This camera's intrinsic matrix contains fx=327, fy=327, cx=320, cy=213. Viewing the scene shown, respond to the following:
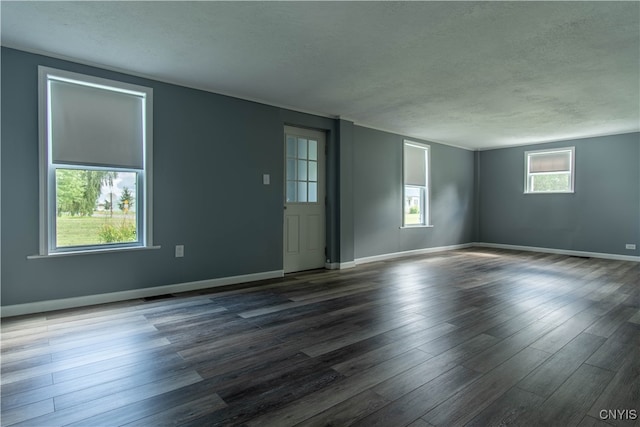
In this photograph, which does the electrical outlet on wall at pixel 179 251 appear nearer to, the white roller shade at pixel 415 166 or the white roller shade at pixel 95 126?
the white roller shade at pixel 95 126

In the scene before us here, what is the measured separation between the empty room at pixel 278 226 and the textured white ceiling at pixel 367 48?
28mm

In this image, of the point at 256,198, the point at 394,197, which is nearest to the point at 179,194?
the point at 256,198

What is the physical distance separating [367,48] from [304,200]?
2765 millimetres

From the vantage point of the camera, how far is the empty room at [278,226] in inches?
73.7

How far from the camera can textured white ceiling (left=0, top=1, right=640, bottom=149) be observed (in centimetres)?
246

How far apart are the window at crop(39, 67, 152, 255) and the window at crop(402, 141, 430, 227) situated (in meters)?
4.91

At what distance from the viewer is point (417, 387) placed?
1880 mm

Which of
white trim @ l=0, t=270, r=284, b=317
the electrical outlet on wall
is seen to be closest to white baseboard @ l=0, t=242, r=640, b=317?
white trim @ l=0, t=270, r=284, b=317

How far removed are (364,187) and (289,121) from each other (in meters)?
1.92

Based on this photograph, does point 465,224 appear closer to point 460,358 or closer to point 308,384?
point 460,358

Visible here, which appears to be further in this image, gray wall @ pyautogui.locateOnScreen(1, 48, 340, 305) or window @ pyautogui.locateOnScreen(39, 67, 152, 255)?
window @ pyautogui.locateOnScreen(39, 67, 152, 255)

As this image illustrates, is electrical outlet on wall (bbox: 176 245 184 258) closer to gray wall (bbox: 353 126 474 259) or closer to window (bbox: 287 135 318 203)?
window (bbox: 287 135 318 203)

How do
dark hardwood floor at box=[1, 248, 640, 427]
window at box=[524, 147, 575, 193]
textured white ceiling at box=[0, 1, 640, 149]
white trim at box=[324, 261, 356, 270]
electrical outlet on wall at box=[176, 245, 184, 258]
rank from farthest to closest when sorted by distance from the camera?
window at box=[524, 147, 575, 193]
white trim at box=[324, 261, 356, 270]
electrical outlet on wall at box=[176, 245, 184, 258]
textured white ceiling at box=[0, 1, 640, 149]
dark hardwood floor at box=[1, 248, 640, 427]

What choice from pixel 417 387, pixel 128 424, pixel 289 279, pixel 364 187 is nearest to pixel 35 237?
pixel 128 424
